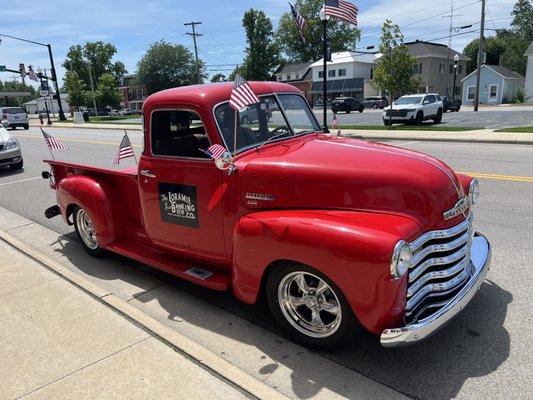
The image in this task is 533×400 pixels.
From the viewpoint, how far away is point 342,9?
14.3 metres

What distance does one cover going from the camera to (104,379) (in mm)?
3086

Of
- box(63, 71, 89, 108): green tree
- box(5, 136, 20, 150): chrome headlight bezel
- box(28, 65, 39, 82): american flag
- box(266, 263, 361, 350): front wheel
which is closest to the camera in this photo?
box(266, 263, 361, 350): front wheel

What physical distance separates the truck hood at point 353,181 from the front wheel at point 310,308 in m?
0.53

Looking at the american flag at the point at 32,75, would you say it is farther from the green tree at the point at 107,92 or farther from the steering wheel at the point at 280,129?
the steering wheel at the point at 280,129

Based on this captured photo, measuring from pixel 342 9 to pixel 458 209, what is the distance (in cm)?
1265

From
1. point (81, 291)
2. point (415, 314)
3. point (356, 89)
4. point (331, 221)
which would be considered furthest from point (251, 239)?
point (356, 89)

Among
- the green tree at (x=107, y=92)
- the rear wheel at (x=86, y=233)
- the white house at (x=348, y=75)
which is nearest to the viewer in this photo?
the rear wheel at (x=86, y=233)

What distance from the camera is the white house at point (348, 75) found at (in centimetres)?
6388

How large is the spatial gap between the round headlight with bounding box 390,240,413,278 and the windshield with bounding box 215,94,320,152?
1.75 metres

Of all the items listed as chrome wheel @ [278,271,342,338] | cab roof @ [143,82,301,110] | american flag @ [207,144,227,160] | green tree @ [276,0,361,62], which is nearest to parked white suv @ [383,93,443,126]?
cab roof @ [143,82,301,110]

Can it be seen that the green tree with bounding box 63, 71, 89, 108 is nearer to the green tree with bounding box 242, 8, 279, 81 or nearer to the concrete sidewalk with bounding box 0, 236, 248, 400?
the green tree with bounding box 242, 8, 279, 81

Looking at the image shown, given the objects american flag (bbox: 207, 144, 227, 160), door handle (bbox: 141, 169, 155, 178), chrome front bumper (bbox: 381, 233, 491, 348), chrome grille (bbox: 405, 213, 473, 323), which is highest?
american flag (bbox: 207, 144, 227, 160)

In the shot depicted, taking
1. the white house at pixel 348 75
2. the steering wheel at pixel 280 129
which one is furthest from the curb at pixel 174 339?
Answer: the white house at pixel 348 75

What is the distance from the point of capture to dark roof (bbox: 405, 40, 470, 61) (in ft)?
194
